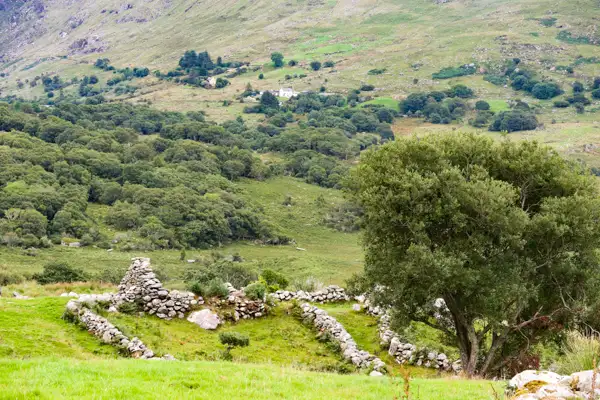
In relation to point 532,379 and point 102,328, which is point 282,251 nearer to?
point 102,328

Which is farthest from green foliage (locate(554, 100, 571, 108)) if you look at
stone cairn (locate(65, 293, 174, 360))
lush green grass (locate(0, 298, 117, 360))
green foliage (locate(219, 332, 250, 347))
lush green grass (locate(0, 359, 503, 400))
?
lush green grass (locate(0, 359, 503, 400))

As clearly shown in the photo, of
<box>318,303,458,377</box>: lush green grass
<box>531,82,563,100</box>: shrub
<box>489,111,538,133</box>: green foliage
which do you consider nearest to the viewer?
Answer: <box>318,303,458,377</box>: lush green grass

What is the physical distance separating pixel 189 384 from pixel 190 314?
1364cm

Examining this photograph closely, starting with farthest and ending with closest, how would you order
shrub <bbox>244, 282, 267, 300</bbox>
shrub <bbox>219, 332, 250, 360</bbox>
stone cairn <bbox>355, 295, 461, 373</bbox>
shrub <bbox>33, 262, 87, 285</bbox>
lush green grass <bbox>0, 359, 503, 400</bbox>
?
shrub <bbox>33, 262, 87, 285</bbox>, shrub <bbox>244, 282, 267, 300</bbox>, shrub <bbox>219, 332, 250, 360</bbox>, stone cairn <bbox>355, 295, 461, 373</bbox>, lush green grass <bbox>0, 359, 503, 400</bbox>

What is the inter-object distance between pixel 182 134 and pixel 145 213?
52.4 m

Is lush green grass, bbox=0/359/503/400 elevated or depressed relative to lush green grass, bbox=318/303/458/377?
elevated

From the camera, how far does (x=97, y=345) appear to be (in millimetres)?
19859

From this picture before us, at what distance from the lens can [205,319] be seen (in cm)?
2498

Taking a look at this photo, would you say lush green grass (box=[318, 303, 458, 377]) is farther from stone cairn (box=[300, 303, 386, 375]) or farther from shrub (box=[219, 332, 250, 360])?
shrub (box=[219, 332, 250, 360])

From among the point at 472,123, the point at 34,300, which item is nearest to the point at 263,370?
the point at 34,300

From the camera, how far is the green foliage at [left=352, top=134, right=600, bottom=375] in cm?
1825

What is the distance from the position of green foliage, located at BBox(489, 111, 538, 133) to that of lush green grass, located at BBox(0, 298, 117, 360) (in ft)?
490

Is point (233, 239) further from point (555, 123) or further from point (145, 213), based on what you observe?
point (555, 123)

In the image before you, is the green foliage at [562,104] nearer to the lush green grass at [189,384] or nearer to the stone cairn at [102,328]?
the stone cairn at [102,328]
